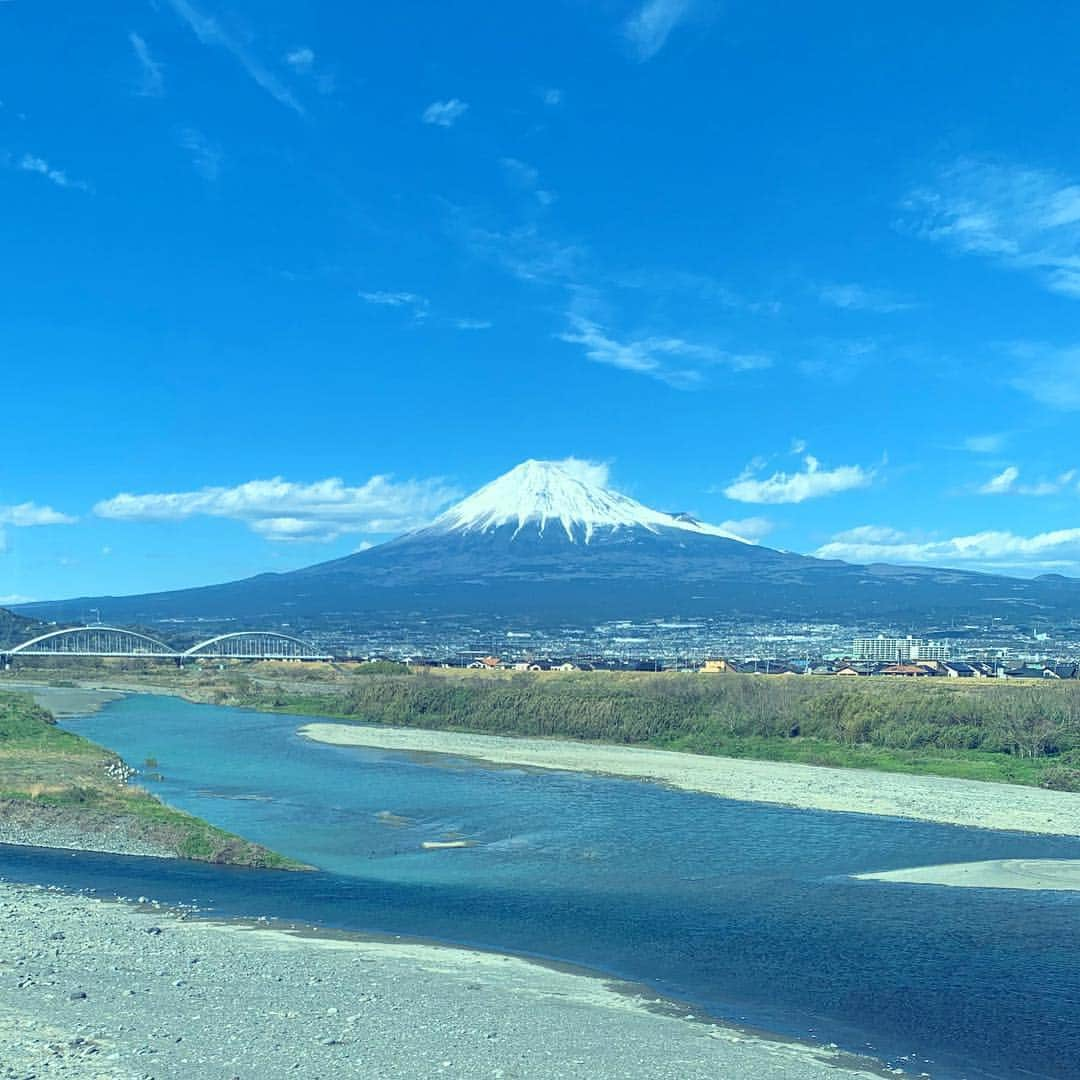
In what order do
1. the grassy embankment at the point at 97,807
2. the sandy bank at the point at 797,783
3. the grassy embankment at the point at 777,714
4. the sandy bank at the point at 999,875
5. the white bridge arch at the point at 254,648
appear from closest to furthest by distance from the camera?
the sandy bank at the point at 999,875
the grassy embankment at the point at 97,807
the sandy bank at the point at 797,783
the grassy embankment at the point at 777,714
the white bridge arch at the point at 254,648

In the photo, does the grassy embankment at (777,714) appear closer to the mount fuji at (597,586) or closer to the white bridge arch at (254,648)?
the white bridge arch at (254,648)

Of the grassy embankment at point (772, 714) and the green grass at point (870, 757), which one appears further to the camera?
the grassy embankment at point (772, 714)

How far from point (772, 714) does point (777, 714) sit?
16 cm

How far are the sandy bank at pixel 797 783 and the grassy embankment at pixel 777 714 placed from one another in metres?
1.47

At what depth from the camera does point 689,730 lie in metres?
38.5

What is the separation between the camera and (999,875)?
18.1 metres

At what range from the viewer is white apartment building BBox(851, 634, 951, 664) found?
2876 inches

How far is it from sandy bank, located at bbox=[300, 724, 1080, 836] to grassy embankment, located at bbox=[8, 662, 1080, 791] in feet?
4.82

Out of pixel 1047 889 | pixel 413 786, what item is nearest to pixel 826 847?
pixel 1047 889

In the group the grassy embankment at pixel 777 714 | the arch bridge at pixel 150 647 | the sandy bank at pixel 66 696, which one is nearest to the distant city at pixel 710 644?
the arch bridge at pixel 150 647

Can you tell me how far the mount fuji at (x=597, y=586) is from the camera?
431ft

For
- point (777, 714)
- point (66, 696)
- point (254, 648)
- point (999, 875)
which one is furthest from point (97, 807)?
point (254, 648)

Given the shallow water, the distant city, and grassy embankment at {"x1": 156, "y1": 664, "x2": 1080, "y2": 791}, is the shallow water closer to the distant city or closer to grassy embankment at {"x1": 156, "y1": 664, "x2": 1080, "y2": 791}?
grassy embankment at {"x1": 156, "y1": 664, "x2": 1080, "y2": 791}

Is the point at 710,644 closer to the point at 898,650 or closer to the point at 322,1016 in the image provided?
the point at 898,650
